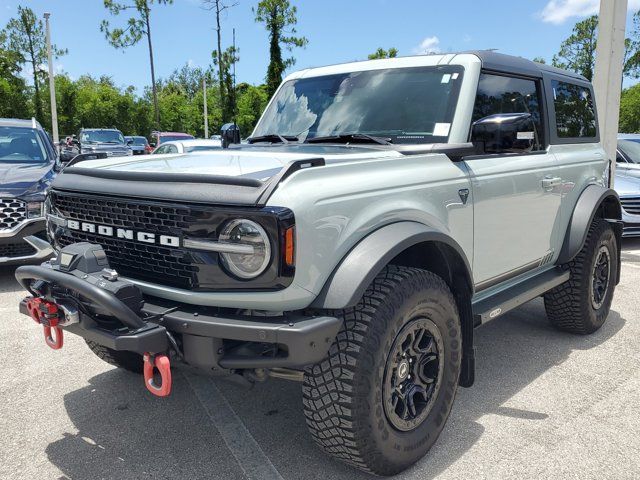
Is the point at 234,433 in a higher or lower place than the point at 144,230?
lower

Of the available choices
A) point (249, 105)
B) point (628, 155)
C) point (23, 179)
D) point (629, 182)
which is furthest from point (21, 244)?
point (249, 105)

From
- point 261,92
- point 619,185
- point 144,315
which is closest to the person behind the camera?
point 144,315

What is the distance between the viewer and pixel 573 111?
4.59 m

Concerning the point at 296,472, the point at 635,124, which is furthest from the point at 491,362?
the point at 635,124

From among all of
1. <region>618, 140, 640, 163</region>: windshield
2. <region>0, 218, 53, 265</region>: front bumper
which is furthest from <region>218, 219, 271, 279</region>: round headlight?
<region>618, 140, 640, 163</region>: windshield

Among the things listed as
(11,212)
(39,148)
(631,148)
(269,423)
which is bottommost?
(269,423)

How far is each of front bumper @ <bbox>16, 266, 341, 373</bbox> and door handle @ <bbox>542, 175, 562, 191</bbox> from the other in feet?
7.19

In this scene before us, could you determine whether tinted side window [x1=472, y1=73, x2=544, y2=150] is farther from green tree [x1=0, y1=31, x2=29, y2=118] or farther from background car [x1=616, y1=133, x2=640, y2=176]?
green tree [x1=0, y1=31, x2=29, y2=118]

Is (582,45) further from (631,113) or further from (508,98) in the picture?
(508,98)

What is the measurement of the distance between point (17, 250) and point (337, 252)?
17.0 feet

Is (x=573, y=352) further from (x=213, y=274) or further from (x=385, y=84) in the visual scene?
(x=213, y=274)

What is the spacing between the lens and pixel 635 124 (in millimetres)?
42250

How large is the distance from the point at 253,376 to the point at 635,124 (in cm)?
4664

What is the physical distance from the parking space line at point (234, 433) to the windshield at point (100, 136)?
71.7 ft
